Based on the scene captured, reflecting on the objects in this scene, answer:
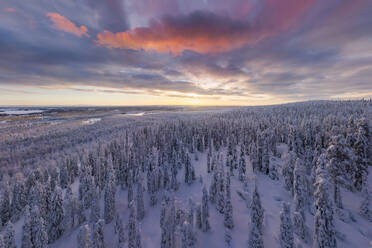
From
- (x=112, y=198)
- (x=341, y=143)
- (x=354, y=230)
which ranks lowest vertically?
(x=354, y=230)

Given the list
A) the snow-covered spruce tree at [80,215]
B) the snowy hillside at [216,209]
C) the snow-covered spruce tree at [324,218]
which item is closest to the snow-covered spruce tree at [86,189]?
the snowy hillside at [216,209]

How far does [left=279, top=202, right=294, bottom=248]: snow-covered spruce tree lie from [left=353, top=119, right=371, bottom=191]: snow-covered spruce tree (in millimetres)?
24362

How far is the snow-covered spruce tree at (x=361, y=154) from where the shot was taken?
2673 cm

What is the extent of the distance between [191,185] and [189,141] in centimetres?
3203

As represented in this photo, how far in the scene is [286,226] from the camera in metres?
13.7

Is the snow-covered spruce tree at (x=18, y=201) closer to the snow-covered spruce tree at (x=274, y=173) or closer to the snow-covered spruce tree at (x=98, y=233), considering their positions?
the snow-covered spruce tree at (x=98, y=233)

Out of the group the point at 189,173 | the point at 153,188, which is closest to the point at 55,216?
the point at 153,188

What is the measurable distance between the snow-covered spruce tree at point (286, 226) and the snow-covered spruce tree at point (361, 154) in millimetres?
24362

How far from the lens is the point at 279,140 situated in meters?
60.3

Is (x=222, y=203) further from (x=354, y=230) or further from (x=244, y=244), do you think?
(x=354, y=230)

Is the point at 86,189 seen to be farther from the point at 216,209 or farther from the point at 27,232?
the point at 216,209

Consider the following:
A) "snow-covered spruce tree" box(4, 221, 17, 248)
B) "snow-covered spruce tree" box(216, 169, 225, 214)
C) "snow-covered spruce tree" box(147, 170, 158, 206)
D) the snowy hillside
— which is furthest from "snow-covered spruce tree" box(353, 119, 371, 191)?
"snow-covered spruce tree" box(4, 221, 17, 248)

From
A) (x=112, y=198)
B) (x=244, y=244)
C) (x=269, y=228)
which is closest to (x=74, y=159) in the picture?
(x=112, y=198)

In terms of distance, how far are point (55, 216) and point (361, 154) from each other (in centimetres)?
5477
